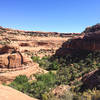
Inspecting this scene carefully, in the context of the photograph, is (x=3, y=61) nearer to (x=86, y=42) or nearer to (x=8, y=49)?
(x=8, y=49)

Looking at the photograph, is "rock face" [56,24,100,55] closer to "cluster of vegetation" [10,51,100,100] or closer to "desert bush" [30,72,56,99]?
"cluster of vegetation" [10,51,100,100]

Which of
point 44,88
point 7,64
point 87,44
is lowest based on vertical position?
point 44,88

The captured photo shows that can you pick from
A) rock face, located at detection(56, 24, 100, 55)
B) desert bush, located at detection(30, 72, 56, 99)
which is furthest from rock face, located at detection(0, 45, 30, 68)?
rock face, located at detection(56, 24, 100, 55)

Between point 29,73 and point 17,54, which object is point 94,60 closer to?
point 29,73

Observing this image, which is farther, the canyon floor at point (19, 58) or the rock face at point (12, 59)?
the rock face at point (12, 59)

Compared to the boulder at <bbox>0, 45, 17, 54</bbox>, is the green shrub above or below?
below

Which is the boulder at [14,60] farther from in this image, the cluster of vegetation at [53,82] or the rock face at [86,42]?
the rock face at [86,42]

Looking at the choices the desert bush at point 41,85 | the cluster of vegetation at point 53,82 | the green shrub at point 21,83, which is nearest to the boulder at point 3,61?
the green shrub at point 21,83

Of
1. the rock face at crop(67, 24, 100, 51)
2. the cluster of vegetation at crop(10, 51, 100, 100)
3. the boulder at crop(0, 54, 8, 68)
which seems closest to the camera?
the cluster of vegetation at crop(10, 51, 100, 100)

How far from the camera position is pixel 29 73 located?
19.8 metres

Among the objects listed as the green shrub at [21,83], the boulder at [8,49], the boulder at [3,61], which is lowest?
the green shrub at [21,83]

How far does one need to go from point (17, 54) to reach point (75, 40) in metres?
11.7

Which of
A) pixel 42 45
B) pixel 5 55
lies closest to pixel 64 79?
pixel 5 55

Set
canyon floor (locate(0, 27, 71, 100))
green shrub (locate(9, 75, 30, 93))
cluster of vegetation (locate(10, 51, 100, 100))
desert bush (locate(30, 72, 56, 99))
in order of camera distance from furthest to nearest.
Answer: green shrub (locate(9, 75, 30, 93)), desert bush (locate(30, 72, 56, 99)), cluster of vegetation (locate(10, 51, 100, 100)), canyon floor (locate(0, 27, 71, 100))
